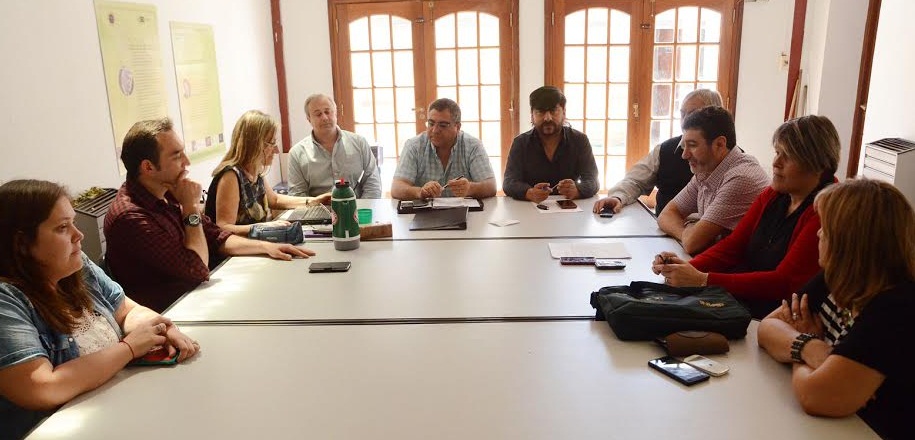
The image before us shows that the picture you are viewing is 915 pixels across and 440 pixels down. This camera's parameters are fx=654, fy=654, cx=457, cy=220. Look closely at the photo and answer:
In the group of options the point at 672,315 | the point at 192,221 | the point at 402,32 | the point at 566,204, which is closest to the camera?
the point at 672,315

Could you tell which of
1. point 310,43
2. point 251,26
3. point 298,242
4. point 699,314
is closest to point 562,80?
Result: point 310,43

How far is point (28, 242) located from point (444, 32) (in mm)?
4803

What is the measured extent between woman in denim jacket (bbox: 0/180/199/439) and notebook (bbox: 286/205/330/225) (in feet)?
4.61

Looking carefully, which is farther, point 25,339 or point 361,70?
point 361,70

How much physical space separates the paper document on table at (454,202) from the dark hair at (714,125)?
1170mm

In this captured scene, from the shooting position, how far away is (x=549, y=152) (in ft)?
12.7

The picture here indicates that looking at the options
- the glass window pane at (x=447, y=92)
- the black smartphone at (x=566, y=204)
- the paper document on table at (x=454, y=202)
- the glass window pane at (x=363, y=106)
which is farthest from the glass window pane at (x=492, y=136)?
the black smartphone at (x=566, y=204)

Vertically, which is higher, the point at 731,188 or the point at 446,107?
the point at 446,107

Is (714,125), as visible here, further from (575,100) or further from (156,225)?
(575,100)

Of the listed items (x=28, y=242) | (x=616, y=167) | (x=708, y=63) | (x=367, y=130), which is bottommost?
(x=616, y=167)

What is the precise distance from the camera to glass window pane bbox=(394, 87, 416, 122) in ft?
19.9

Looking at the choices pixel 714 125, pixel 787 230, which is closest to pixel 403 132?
pixel 714 125

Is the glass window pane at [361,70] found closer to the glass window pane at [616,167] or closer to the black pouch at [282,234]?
the glass window pane at [616,167]

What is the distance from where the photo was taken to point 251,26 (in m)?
5.61
